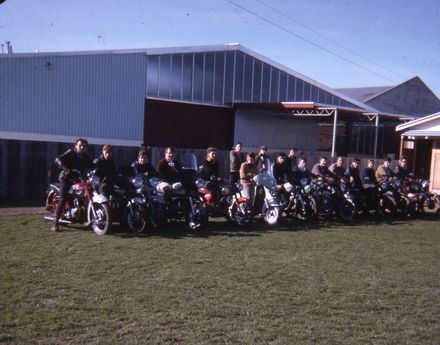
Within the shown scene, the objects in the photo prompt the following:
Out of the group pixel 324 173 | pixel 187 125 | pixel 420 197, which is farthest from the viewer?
pixel 187 125

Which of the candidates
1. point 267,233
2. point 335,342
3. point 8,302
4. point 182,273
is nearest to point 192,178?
point 267,233

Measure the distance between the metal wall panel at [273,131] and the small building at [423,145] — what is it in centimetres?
1039

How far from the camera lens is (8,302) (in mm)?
5309

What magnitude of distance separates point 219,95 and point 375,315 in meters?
24.7

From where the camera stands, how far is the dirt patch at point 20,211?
11.6 meters

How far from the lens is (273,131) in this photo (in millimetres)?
32781

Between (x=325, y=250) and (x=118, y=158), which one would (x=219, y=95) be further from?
(x=325, y=250)

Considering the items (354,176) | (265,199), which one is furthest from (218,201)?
(354,176)

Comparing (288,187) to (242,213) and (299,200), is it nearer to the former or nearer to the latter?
(299,200)

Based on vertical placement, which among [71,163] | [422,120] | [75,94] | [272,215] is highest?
[75,94]

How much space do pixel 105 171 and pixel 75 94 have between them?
46.7 ft

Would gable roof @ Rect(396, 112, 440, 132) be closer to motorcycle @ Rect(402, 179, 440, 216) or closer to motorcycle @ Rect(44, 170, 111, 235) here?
motorcycle @ Rect(402, 179, 440, 216)

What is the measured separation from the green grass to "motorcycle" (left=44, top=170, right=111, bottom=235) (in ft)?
0.87

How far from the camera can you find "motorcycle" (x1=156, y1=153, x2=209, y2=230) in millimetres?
10469
